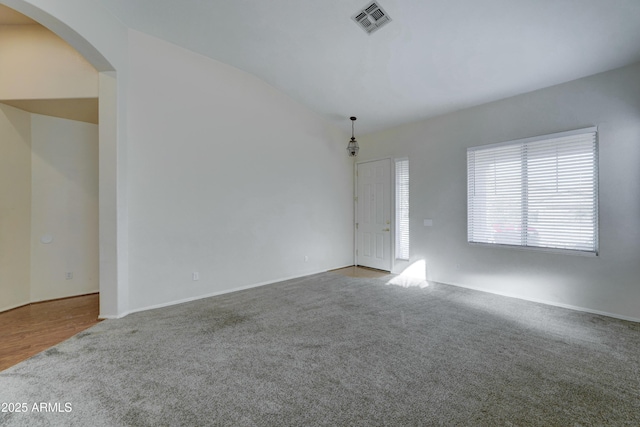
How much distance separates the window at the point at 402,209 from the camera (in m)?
5.27

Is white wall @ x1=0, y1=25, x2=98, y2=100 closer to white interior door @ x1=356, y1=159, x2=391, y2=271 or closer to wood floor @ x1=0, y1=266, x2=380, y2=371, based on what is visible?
wood floor @ x1=0, y1=266, x2=380, y2=371

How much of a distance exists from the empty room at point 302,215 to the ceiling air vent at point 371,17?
26 mm

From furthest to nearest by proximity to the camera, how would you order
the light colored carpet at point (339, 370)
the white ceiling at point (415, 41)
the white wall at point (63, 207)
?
the white wall at point (63, 207) < the white ceiling at point (415, 41) < the light colored carpet at point (339, 370)

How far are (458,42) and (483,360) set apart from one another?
3303 millimetres

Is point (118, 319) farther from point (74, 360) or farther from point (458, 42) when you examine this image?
point (458, 42)

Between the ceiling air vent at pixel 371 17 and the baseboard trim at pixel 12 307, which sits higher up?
the ceiling air vent at pixel 371 17

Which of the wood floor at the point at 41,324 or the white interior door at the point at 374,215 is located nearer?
the wood floor at the point at 41,324

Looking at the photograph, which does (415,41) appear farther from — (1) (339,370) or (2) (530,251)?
(1) (339,370)

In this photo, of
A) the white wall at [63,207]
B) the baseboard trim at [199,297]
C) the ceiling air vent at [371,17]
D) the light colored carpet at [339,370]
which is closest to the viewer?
the light colored carpet at [339,370]

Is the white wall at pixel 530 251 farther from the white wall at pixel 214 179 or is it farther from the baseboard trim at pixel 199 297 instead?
the baseboard trim at pixel 199 297

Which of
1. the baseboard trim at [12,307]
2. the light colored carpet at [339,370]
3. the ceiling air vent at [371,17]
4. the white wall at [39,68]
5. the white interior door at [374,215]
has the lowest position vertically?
the light colored carpet at [339,370]

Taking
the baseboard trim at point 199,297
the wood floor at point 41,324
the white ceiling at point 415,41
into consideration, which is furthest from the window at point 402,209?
the wood floor at point 41,324

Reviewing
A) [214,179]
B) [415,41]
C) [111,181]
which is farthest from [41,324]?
[415,41]

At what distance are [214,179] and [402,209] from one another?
3.49 metres
